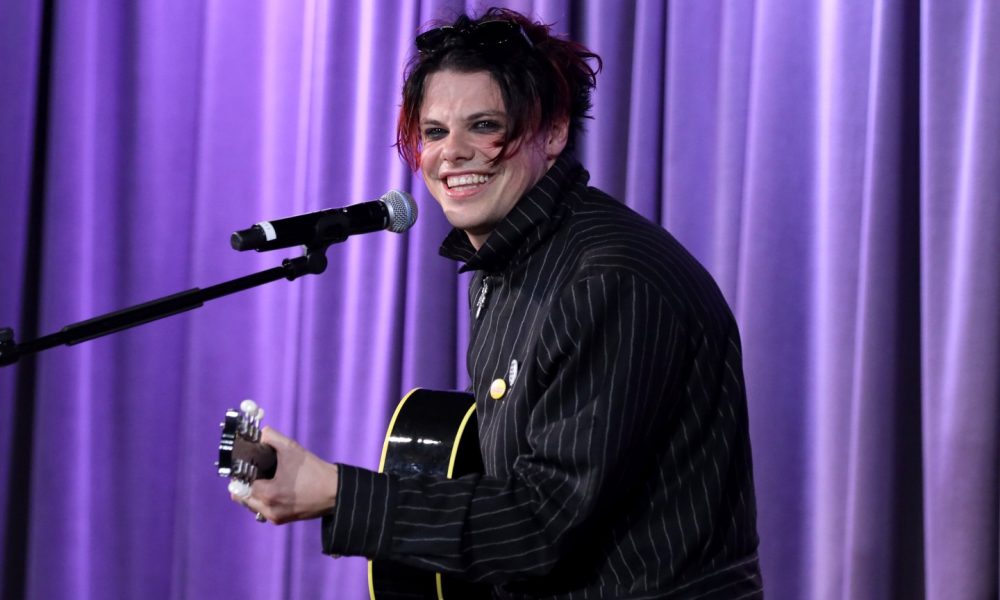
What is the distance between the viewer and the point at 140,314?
156 centimetres

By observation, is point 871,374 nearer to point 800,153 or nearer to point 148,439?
point 800,153

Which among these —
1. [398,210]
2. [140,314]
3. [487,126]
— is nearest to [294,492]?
[140,314]

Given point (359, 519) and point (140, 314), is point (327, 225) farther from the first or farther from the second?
point (359, 519)

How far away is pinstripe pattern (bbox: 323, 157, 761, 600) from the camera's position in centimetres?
147

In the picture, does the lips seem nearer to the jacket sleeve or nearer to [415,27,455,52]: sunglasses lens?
[415,27,455,52]: sunglasses lens

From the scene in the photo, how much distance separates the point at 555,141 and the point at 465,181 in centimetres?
17

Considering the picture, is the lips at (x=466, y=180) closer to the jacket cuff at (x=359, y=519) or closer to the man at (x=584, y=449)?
the man at (x=584, y=449)

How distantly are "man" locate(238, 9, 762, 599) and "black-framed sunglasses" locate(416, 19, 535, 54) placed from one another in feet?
0.53

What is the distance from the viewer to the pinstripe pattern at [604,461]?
4.82 ft

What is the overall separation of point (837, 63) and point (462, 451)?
125cm

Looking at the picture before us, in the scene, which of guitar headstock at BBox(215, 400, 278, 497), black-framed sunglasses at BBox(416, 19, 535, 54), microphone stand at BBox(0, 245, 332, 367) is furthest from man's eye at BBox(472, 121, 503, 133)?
guitar headstock at BBox(215, 400, 278, 497)

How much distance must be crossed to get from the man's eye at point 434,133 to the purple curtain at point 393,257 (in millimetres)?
894

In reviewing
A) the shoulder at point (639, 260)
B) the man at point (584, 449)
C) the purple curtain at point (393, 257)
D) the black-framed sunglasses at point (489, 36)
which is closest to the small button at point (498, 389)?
the man at point (584, 449)

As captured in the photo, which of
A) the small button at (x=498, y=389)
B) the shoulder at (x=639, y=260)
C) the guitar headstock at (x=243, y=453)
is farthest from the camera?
the small button at (x=498, y=389)
